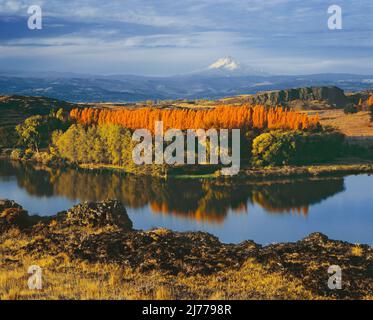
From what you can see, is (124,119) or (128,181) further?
(124,119)

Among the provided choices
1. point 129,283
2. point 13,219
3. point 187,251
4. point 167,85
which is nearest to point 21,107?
point 167,85

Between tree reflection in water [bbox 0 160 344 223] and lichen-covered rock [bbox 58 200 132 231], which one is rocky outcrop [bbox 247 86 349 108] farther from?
lichen-covered rock [bbox 58 200 132 231]

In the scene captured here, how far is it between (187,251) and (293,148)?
58050 mm

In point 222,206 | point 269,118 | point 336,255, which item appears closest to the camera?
point 336,255

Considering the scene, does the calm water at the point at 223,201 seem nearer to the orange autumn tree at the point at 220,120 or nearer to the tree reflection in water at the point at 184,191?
the tree reflection in water at the point at 184,191

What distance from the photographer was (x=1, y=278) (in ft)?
56.9

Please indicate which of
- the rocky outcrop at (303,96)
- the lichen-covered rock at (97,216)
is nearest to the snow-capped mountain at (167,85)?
the rocky outcrop at (303,96)

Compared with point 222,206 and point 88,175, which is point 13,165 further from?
point 222,206

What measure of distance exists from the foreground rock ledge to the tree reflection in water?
73.0 feet

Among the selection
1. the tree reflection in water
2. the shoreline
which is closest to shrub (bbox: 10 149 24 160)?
the tree reflection in water

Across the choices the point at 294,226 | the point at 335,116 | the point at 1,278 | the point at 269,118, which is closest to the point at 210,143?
the point at 269,118

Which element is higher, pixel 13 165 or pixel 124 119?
pixel 124 119

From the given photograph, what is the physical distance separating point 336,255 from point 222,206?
105 feet

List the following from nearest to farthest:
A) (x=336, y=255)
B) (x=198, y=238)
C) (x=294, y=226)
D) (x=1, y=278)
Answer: (x=1, y=278) → (x=336, y=255) → (x=198, y=238) → (x=294, y=226)
